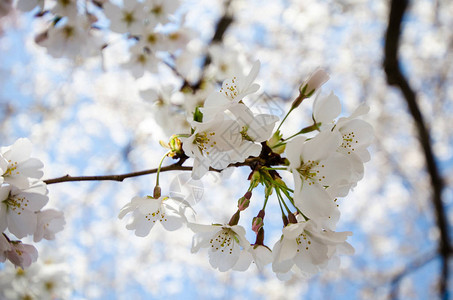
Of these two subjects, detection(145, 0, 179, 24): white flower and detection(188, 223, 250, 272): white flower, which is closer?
detection(188, 223, 250, 272): white flower

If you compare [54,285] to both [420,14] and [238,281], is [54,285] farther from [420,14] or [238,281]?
[420,14]

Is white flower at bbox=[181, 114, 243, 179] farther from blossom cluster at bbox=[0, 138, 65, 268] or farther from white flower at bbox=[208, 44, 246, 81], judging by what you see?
white flower at bbox=[208, 44, 246, 81]

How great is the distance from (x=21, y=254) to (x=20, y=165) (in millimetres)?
260

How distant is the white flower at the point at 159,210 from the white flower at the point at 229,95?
0.83ft

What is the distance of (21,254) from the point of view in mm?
931

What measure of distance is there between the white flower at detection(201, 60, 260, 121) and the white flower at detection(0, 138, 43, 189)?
47cm

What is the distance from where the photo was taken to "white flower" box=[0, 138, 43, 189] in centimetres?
84

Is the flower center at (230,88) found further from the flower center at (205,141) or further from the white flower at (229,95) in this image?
the flower center at (205,141)

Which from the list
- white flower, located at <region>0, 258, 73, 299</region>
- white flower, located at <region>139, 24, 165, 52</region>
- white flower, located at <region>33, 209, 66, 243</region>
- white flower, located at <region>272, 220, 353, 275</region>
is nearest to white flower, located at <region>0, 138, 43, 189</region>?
white flower, located at <region>33, 209, 66, 243</region>

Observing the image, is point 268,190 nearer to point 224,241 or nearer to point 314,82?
point 224,241

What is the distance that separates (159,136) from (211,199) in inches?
189

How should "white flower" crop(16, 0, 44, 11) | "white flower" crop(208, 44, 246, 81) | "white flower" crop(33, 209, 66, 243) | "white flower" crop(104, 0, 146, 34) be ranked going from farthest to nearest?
"white flower" crop(208, 44, 246, 81) < "white flower" crop(104, 0, 146, 34) < "white flower" crop(16, 0, 44, 11) < "white flower" crop(33, 209, 66, 243)

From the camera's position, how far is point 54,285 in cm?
176

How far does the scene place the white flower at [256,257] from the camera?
0.84m
